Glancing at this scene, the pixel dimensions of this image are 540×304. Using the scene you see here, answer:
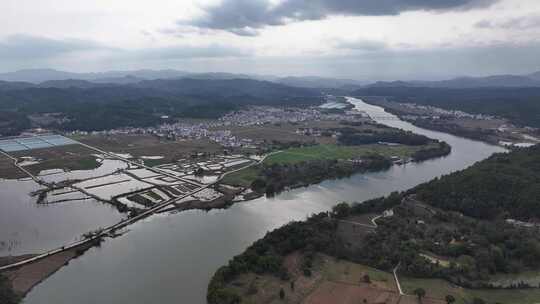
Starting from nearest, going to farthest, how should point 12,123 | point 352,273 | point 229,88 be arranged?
point 352,273, point 12,123, point 229,88

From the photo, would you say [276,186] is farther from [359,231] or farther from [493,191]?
[493,191]

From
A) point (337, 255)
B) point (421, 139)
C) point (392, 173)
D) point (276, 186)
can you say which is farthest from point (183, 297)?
point (421, 139)

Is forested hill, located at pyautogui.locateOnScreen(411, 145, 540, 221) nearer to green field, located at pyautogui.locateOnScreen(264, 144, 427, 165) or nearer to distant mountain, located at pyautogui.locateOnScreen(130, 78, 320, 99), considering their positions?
green field, located at pyautogui.locateOnScreen(264, 144, 427, 165)

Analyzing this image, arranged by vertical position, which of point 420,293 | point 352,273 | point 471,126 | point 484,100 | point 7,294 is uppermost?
point 484,100

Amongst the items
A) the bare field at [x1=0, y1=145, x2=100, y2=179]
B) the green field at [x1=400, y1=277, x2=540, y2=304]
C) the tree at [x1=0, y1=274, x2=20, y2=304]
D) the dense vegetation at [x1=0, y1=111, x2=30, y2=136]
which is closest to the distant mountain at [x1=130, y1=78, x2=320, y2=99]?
the dense vegetation at [x1=0, y1=111, x2=30, y2=136]

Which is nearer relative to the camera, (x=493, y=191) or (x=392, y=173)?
(x=493, y=191)

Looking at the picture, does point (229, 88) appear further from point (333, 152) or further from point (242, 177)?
point (242, 177)

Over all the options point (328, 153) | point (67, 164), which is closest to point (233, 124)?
point (328, 153)

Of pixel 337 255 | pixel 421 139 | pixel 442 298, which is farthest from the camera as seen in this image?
pixel 421 139
